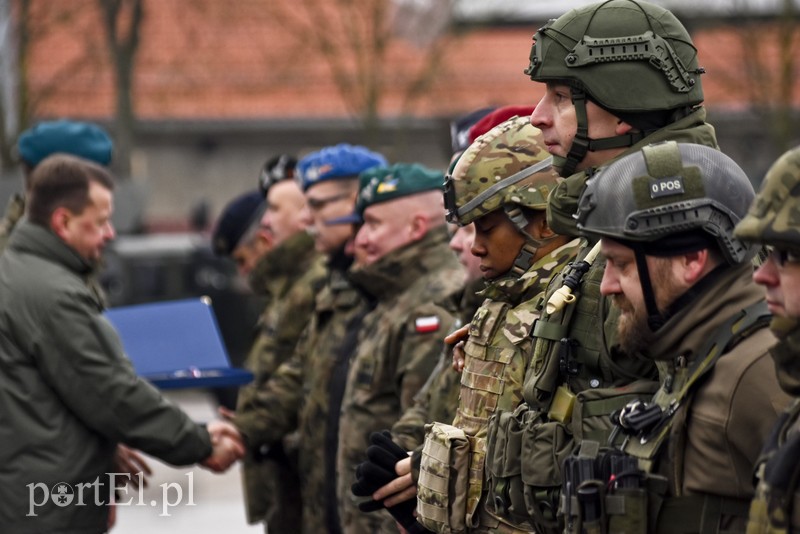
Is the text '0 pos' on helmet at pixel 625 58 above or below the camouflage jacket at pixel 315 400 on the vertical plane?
above

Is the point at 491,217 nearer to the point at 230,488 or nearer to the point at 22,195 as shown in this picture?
the point at 22,195

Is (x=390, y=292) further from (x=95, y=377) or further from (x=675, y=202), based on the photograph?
(x=675, y=202)

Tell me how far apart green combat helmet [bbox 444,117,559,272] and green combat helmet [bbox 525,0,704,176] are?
0.51 metres

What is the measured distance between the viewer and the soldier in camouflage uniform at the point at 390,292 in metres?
6.55

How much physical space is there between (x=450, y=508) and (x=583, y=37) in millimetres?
1606

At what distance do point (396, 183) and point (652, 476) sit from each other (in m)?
3.38

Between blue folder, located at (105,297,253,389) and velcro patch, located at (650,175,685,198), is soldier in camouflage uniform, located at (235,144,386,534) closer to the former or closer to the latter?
blue folder, located at (105,297,253,389)

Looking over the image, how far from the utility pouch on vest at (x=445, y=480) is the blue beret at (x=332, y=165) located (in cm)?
336

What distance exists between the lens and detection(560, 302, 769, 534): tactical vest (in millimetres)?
3637

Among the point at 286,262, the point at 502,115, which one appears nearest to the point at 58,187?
the point at 502,115

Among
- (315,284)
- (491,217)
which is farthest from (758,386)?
(315,284)

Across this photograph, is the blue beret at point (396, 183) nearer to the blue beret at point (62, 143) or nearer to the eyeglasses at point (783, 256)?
the blue beret at point (62, 143)

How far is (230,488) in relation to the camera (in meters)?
13.9

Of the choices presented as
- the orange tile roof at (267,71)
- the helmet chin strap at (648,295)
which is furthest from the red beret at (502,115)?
the orange tile roof at (267,71)
